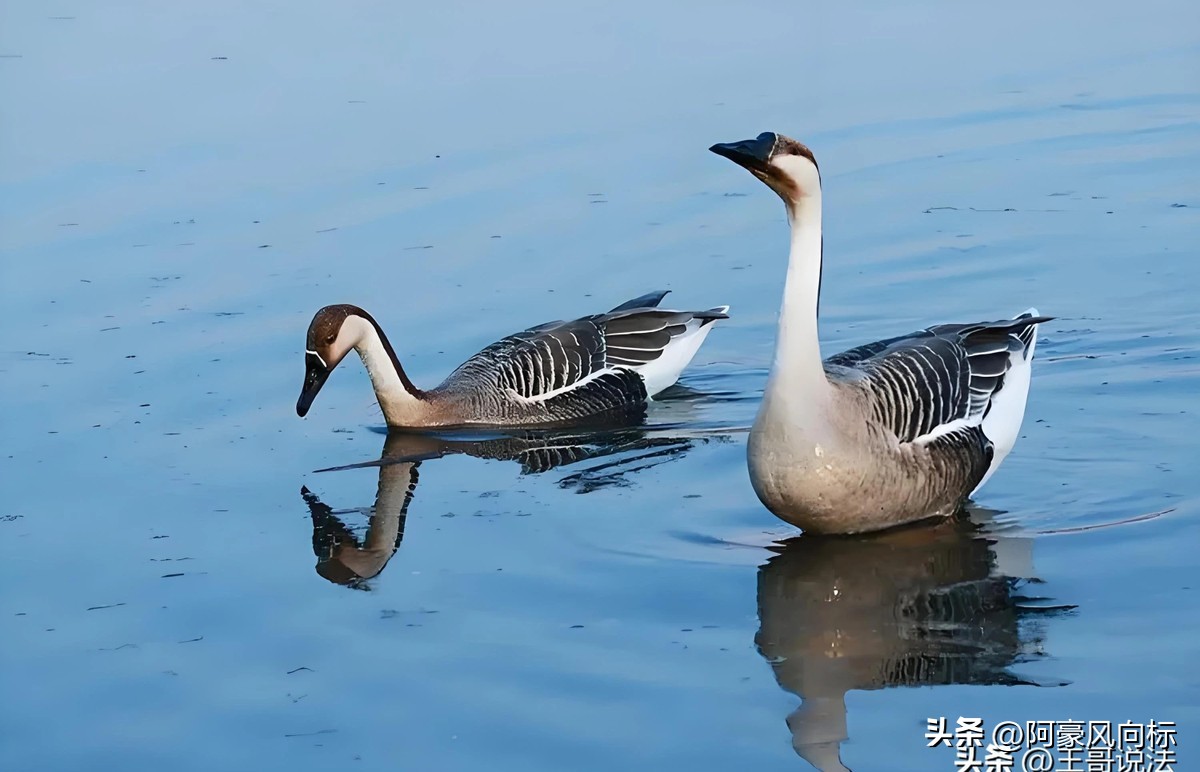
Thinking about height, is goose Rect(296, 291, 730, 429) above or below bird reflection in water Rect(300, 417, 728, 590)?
above

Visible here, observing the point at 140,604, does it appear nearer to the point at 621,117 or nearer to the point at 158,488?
the point at 158,488

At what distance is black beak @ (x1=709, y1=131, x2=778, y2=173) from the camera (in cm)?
709

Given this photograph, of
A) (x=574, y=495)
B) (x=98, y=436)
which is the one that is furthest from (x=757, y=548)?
(x=98, y=436)

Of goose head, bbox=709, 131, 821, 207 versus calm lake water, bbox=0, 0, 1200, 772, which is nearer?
calm lake water, bbox=0, 0, 1200, 772

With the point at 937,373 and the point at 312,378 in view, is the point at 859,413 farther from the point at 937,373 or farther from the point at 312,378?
the point at 312,378

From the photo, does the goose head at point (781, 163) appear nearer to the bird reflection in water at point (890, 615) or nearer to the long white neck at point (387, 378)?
the bird reflection in water at point (890, 615)

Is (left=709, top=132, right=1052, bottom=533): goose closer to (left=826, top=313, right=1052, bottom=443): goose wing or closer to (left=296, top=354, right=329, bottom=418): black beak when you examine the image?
(left=826, top=313, right=1052, bottom=443): goose wing

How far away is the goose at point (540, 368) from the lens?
1039cm

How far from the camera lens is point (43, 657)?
6.99 metres

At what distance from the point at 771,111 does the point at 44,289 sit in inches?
259

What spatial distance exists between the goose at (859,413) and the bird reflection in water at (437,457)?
60.4 inches

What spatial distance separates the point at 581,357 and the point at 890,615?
164 inches

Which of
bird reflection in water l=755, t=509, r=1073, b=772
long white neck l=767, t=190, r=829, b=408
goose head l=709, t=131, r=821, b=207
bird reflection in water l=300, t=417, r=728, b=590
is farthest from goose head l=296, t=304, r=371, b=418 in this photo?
goose head l=709, t=131, r=821, b=207

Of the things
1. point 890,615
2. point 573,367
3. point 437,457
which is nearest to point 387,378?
point 437,457
